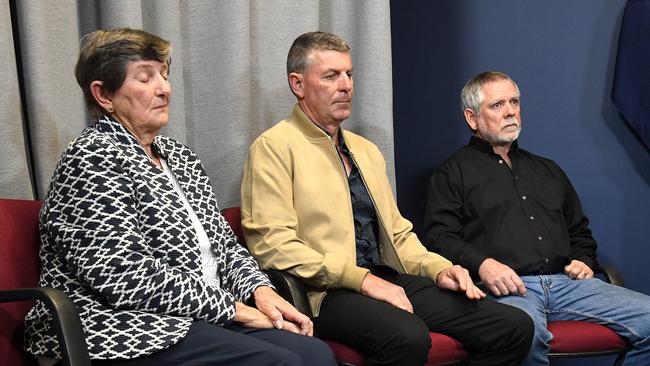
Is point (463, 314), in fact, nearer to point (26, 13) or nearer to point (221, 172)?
point (221, 172)

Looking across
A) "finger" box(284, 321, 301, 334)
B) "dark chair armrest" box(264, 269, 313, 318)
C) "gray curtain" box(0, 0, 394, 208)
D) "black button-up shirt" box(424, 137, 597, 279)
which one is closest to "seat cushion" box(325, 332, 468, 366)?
"dark chair armrest" box(264, 269, 313, 318)

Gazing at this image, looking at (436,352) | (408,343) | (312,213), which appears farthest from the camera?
(312,213)

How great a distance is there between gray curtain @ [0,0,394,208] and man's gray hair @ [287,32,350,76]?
228mm

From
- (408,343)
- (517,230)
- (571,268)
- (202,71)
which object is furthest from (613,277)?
(202,71)

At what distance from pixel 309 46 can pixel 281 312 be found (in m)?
1.01

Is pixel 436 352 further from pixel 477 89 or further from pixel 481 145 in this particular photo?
pixel 477 89

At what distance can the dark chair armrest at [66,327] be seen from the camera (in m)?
1.86

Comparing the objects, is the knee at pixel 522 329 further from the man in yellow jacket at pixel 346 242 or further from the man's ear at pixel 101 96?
the man's ear at pixel 101 96

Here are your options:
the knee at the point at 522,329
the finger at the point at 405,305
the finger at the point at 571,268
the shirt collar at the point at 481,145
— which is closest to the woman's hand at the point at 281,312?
the finger at the point at 405,305

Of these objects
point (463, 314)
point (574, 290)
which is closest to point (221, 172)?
point (463, 314)

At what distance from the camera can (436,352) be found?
2.68m

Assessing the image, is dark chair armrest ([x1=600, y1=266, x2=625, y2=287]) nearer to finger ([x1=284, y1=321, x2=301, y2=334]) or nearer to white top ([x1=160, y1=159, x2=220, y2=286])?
finger ([x1=284, y1=321, x2=301, y2=334])


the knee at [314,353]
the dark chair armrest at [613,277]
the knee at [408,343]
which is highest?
the knee at [314,353]

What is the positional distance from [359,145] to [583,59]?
4.34ft
